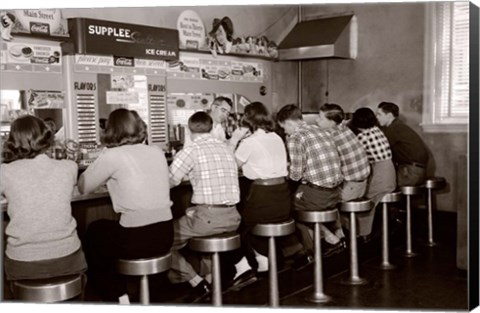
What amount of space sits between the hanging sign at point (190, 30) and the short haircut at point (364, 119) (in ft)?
5.10

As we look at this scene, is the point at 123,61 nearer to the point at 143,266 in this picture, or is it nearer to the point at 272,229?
the point at 272,229

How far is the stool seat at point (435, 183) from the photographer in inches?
185

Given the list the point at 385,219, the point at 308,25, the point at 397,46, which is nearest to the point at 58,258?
the point at 385,219

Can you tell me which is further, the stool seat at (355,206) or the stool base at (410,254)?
the stool base at (410,254)

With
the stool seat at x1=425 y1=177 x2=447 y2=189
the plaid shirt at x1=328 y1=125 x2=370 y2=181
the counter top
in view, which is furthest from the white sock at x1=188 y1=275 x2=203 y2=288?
the stool seat at x1=425 y1=177 x2=447 y2=189

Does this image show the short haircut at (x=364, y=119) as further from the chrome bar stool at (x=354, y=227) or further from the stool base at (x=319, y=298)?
the stool base at (x=319, y=298)

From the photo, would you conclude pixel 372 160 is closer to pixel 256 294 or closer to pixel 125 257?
pixel 256 294

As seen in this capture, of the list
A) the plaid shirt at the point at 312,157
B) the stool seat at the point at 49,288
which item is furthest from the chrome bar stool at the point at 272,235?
the stool seat at the point at 49,288

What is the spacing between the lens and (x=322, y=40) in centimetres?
590

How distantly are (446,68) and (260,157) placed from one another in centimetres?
138

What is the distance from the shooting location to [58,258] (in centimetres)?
266

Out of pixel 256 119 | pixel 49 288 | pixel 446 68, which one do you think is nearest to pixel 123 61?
pixel 256 119

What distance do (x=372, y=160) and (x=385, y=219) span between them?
0.50 meters

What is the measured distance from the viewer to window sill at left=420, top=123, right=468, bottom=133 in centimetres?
362
